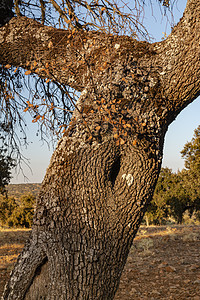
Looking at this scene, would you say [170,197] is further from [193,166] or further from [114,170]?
[114,170]

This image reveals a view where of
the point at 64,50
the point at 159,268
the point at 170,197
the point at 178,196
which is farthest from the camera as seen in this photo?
the point at 170,197

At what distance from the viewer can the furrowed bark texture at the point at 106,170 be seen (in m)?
2.03

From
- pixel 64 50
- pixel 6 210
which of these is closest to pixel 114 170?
pixel 64 50

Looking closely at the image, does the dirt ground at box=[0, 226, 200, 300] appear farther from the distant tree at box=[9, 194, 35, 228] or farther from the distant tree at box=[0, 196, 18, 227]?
the distant tree at box=[0, 196, 18, 227]

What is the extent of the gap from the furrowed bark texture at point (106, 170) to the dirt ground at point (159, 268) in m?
3.05

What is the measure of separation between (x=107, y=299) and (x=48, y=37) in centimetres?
239

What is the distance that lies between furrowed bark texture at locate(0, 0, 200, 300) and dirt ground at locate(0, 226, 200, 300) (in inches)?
120

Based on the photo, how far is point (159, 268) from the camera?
5.88 meters

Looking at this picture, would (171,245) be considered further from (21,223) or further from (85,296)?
(21,223)

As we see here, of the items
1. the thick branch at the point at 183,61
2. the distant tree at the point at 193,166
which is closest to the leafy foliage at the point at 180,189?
the distant tree at the point at 193,166

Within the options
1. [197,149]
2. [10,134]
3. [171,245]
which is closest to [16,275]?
[10,134]

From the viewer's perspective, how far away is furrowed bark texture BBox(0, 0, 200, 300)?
2031 mm

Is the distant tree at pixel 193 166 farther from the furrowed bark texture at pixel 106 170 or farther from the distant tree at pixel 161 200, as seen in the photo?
the furrowed bark texture at pixel 106 170

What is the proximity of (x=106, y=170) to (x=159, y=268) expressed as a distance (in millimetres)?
4575
